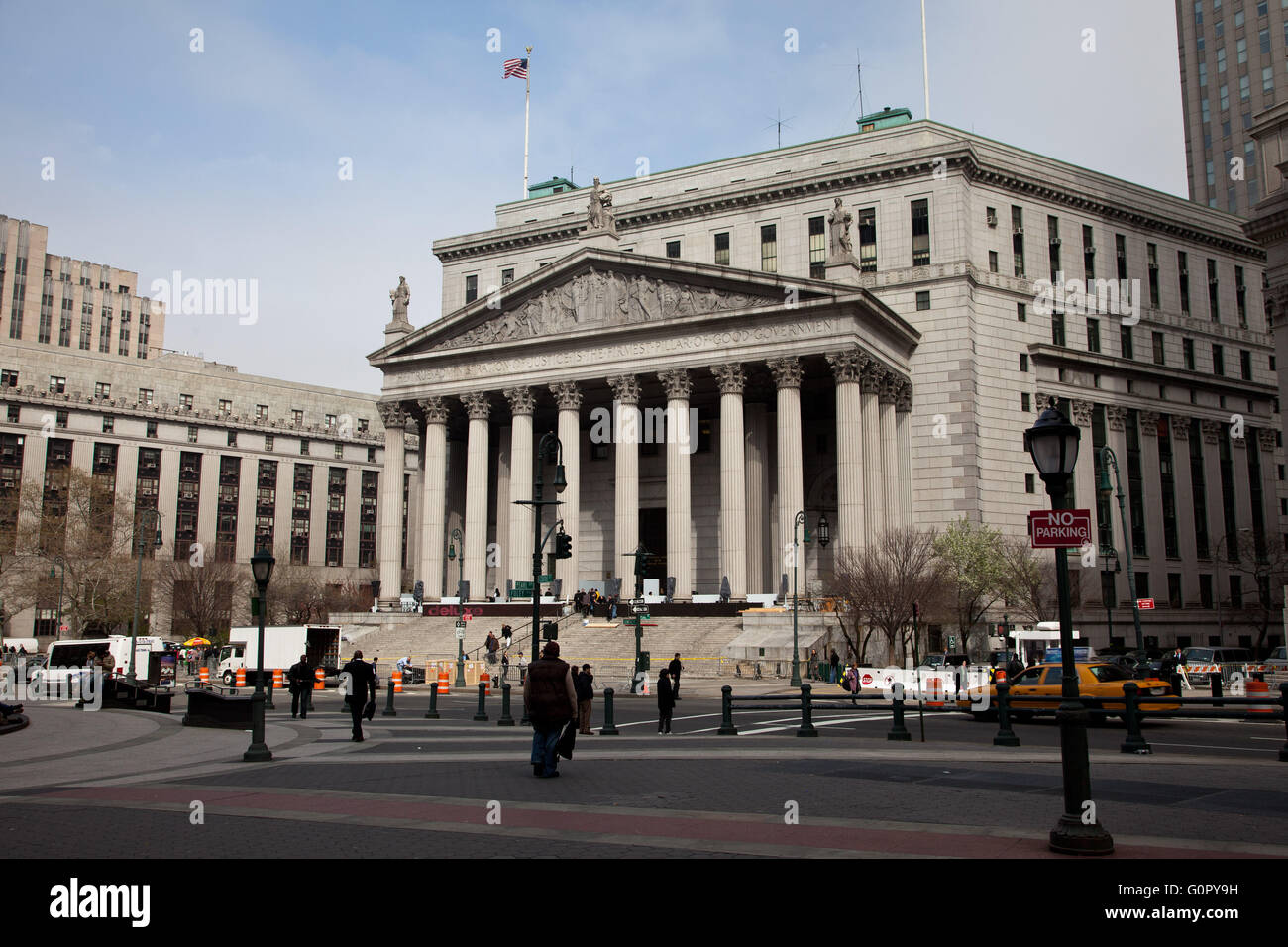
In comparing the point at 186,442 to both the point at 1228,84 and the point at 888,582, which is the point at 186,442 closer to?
the point at 888,582

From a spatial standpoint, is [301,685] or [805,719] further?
[301,685]

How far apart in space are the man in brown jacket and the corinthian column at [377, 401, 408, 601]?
50.8 m

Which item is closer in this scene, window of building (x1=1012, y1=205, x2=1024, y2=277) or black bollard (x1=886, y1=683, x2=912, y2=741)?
black bollard (x1=886, y1=683, x2=912, y2=741)

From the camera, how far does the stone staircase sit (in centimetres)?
4759

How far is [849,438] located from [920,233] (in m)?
18.9

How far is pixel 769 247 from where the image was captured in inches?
2729

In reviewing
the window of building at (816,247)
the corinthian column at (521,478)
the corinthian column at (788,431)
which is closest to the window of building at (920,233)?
the window of building at (816,247)

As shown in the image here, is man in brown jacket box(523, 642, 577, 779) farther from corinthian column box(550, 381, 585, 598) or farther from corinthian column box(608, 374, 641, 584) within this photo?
corinthian column box(550, 381, 585, 598)

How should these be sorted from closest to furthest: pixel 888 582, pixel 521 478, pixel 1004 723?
pixel 1004 723 → pixel 888 582 → pixel 521 478

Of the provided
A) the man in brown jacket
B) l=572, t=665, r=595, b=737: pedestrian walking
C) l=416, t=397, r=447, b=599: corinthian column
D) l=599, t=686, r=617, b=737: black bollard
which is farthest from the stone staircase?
the man in brown jacket

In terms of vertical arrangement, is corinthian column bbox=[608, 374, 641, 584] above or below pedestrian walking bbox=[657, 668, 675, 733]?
above

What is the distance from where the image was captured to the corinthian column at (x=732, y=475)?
54281 millimetres

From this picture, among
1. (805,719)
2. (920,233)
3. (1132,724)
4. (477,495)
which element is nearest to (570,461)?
(477,495)

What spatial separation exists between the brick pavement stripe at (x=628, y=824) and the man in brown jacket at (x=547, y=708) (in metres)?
2.77
